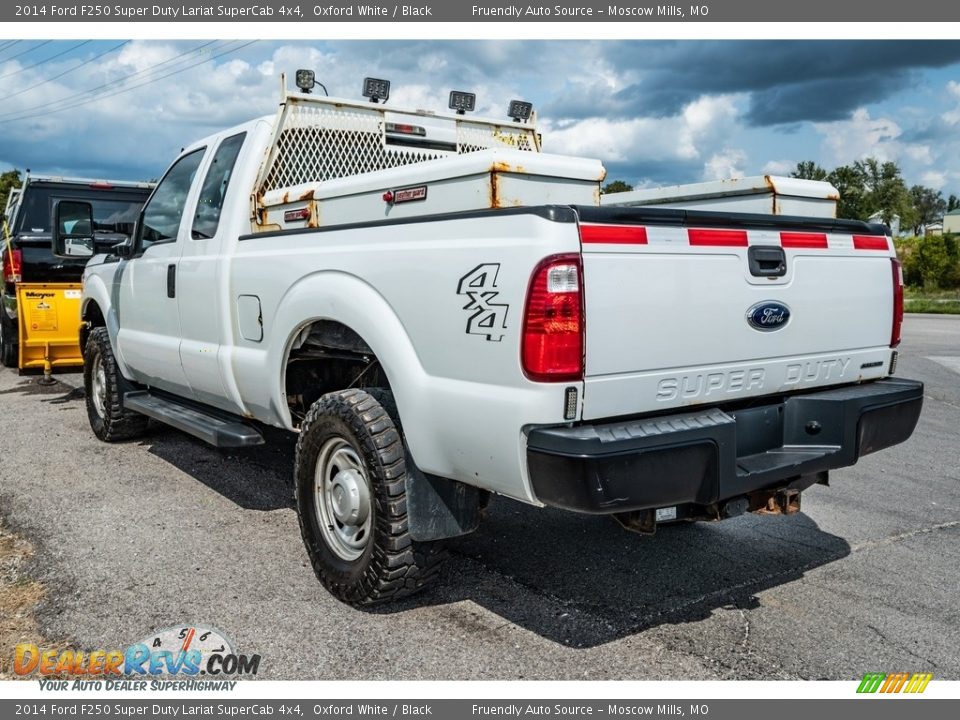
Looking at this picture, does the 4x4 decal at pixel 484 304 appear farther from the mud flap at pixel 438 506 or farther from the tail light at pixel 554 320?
the mud flap at pixel 438 506

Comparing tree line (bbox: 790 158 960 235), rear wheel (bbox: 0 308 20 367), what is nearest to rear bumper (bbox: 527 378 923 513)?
rear wheel (bbox: 0 308 20 367)

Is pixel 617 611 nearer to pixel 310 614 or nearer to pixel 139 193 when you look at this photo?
pixel 310 614

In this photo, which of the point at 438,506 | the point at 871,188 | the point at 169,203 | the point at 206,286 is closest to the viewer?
the point at 438,506

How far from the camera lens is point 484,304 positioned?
3.12 metres

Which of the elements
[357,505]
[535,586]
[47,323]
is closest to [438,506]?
[357,505]

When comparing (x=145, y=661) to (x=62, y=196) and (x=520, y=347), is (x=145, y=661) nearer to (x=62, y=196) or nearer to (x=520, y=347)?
(x=520, y=347)

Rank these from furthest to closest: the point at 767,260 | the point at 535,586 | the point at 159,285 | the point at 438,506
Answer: the point at 159,285 → the point at 535,586 → the point at 438,506 → the point at 767,260

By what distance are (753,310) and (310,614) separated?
7.34ft

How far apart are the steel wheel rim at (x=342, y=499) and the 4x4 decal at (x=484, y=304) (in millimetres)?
940

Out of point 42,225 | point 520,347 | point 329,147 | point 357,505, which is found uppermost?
point 329,147

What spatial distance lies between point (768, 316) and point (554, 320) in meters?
1.08

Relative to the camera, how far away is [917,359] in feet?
39.4

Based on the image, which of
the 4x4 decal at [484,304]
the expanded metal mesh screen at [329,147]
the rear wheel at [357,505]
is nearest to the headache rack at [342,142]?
the expanded metal mesh screen at [329,147]

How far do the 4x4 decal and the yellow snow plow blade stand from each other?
8.09m
